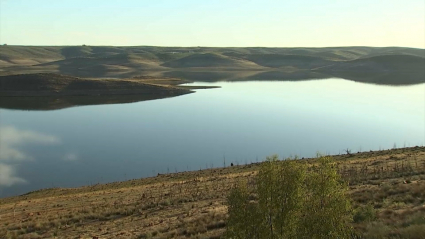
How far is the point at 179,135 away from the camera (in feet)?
133

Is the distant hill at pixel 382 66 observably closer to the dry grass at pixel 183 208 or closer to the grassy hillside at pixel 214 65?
the grassy hillside at pixel 214 65

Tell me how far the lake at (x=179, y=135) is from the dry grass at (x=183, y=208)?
24.9ft

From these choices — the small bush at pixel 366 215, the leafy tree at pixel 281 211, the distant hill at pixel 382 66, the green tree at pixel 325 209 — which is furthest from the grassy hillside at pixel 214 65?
the leafy tree at pixel 281 211

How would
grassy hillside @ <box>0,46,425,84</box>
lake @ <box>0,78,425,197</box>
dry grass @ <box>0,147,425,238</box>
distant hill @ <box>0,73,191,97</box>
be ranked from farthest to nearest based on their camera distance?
1. grassy hillside @ <box>0,46,425,84</box>
2. distant hill @ <box>0,73,191,97</box>
3. lake @ <box>0,78,425,197</box>
4. dry grass @ <box>0,147,425,238</box>

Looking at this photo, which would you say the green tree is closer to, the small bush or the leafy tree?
the leafy tree

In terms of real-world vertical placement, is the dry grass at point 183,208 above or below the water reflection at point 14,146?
above

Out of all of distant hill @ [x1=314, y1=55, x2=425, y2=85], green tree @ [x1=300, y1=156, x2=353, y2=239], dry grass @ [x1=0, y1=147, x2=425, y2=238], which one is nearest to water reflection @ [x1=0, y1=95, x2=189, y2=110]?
dry grass @ [x1=0, y1=147, x2=425, y2=238]

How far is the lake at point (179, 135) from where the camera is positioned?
29.9 metres

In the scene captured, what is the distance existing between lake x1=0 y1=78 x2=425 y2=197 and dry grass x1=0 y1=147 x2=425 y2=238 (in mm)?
7584

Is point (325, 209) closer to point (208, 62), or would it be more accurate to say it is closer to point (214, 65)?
point (214, 65)

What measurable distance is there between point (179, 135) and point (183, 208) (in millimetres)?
24933

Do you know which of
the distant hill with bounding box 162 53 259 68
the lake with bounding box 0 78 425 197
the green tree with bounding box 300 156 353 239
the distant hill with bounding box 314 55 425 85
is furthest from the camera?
the distant hill with bounding box 162 53 259 68

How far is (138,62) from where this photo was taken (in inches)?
6875

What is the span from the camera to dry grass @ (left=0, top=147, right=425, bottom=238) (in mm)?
11365
